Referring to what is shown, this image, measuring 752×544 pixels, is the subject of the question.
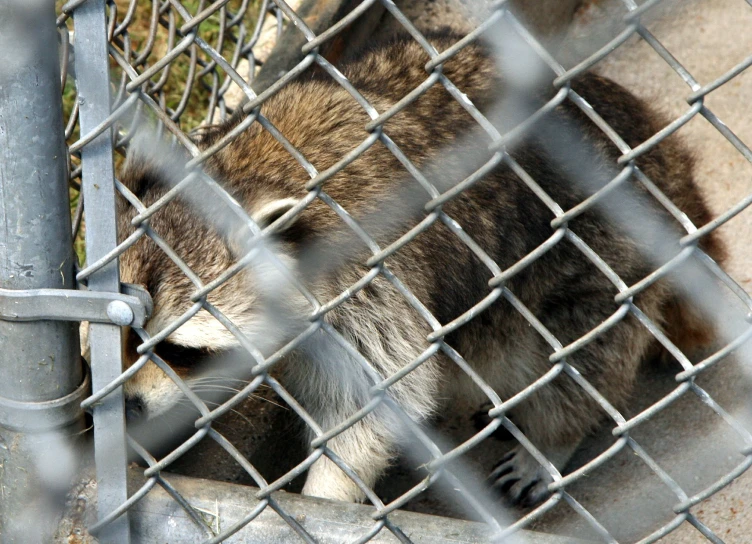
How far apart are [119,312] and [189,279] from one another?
50cm

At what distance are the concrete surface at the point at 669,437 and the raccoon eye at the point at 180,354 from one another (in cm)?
29

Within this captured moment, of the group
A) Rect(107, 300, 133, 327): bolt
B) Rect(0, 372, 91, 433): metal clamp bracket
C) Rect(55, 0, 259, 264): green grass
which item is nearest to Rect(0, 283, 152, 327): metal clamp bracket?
Rect(107, 300, 133, 327): bolt

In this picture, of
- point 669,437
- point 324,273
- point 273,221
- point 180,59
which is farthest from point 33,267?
point 180,59

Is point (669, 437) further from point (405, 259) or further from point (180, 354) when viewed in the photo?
point (180, 354)

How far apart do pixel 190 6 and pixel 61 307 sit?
2.95 m

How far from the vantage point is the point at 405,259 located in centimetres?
230

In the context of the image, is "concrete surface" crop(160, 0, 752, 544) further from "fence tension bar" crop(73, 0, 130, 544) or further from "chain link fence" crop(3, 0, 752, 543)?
"fence tension bar" crop(73, 0, 130, 544)

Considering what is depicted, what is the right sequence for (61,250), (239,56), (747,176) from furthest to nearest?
(747,176) < (239,56) < (61,250)

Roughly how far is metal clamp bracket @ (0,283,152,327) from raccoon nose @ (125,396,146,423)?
0.60m

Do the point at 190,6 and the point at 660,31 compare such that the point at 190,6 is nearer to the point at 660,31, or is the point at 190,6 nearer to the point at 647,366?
the point at 660,31

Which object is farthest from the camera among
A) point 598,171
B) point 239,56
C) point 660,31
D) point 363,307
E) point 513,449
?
point 660,31

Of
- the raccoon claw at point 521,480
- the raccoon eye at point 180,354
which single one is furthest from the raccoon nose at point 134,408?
the raccoon claw at point 521,480

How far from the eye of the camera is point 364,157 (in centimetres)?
233

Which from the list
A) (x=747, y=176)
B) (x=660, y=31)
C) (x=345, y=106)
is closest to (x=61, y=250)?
(x=345, y=106)
